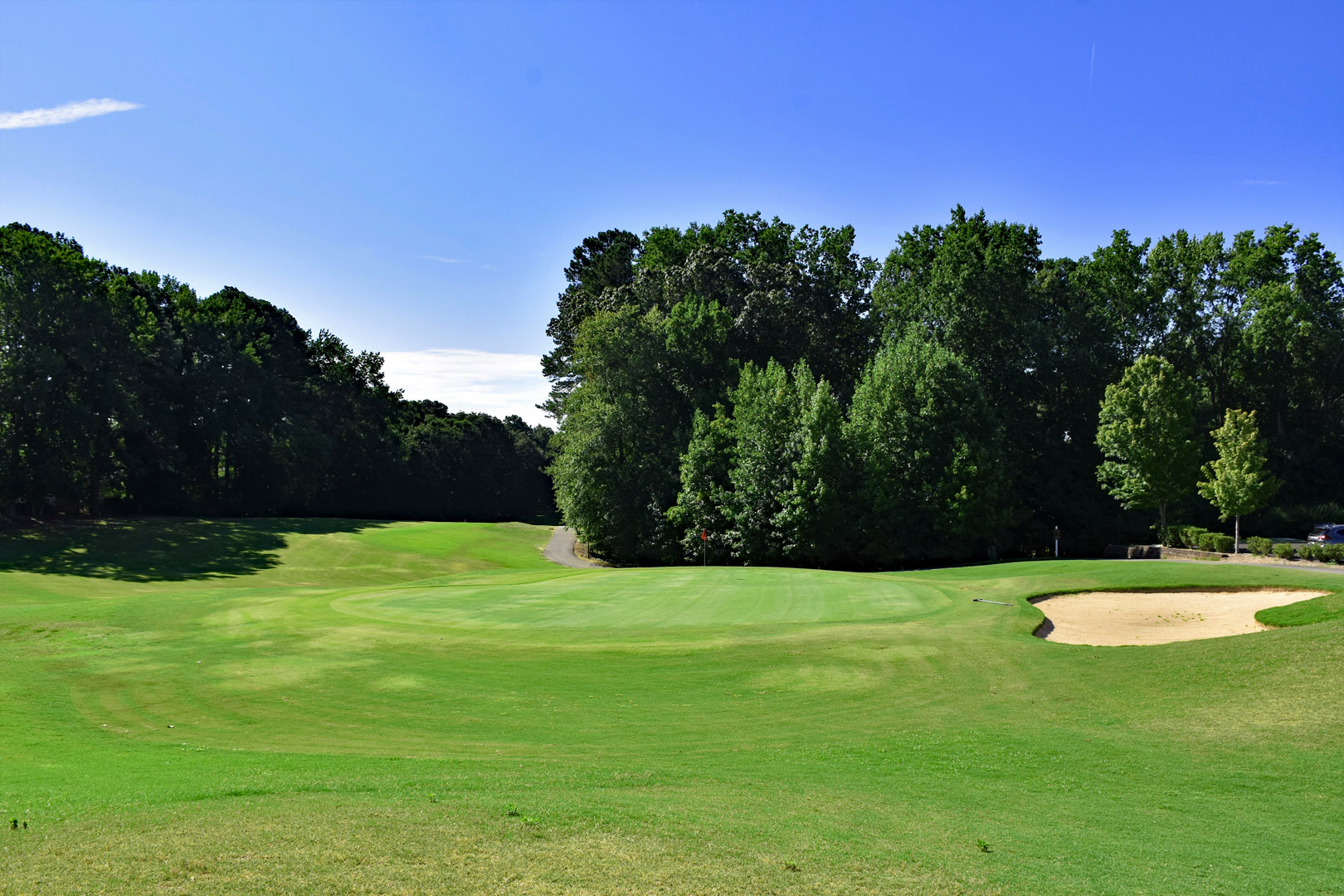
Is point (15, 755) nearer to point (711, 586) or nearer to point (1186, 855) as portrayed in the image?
point (1186, 855)

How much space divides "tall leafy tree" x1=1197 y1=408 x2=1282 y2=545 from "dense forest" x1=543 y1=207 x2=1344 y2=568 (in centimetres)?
461

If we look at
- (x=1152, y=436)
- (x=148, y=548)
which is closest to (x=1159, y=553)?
(x=1152, y=436)

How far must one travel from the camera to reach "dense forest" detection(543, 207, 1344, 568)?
168 feet

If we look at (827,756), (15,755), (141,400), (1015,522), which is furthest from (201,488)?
(827,756)

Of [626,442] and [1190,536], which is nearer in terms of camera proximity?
[1190,536]

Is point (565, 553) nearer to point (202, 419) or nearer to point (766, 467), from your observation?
point (766, 467)

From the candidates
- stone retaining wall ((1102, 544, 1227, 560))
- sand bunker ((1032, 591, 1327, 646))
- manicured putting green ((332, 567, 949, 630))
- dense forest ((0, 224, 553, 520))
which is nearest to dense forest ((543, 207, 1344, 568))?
stone retaining wall ((1102, 544, 1227, 560))

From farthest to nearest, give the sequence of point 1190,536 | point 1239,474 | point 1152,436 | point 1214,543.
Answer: point 1152,436, point 1190,536, point 1239,474, point 1214,543

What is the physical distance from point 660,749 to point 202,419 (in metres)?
73.2

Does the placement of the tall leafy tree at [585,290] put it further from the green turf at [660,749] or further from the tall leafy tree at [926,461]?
the green turf at [660,749]

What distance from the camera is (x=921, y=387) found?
169 ft

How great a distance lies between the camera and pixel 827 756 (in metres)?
11.7

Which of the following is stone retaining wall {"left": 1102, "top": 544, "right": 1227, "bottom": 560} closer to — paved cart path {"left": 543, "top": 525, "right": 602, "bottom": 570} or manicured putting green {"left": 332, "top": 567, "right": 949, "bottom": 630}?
manicured putting green {"left": 332, "top": 567, "right": 949, "bottom": 630}

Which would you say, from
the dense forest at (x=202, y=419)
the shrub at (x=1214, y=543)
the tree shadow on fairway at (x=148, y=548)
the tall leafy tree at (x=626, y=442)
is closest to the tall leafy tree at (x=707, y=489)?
the tall leafy tree at (x=626, y=442)
